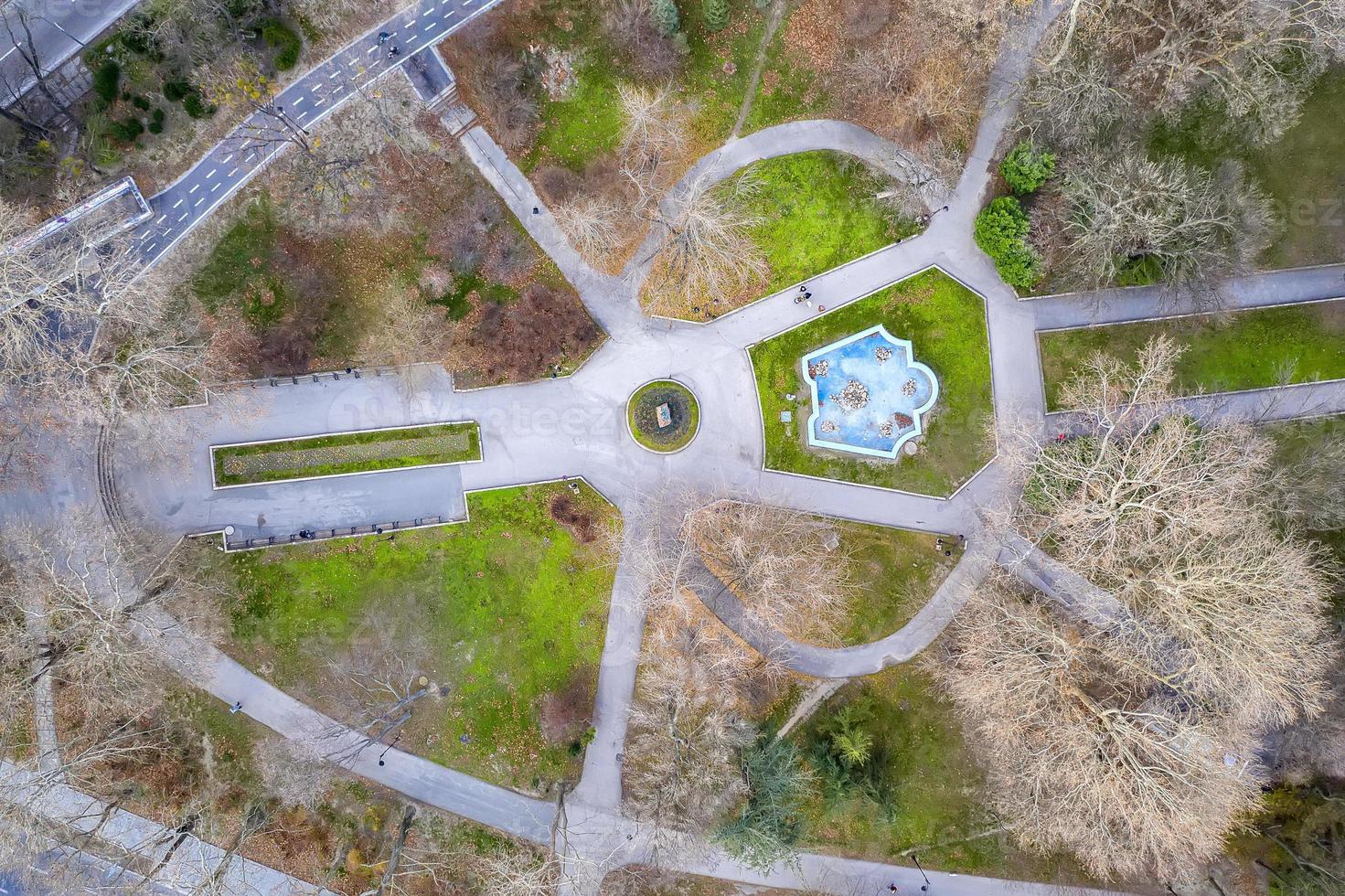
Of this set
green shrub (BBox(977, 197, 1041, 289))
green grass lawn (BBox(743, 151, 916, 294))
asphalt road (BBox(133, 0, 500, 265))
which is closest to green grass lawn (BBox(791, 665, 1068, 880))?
green shrub (BBox(977, 197, 1041, 289))

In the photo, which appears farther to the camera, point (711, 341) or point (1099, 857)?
point (711, 341)

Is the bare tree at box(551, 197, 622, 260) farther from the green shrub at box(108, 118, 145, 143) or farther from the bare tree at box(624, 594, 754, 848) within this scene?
the green shrub at box(108, 118, 145, 143)

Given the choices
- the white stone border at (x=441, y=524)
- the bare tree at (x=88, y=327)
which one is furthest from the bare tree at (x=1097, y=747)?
the bare tree at (x=88, y=327)

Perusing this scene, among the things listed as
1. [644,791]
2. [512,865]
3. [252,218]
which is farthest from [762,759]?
[252,218]

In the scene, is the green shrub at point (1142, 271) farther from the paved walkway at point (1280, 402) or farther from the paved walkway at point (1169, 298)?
the paved walkway at point (1280, 402)

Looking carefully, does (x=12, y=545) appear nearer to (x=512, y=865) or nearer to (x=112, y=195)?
(x=112, y=195)
